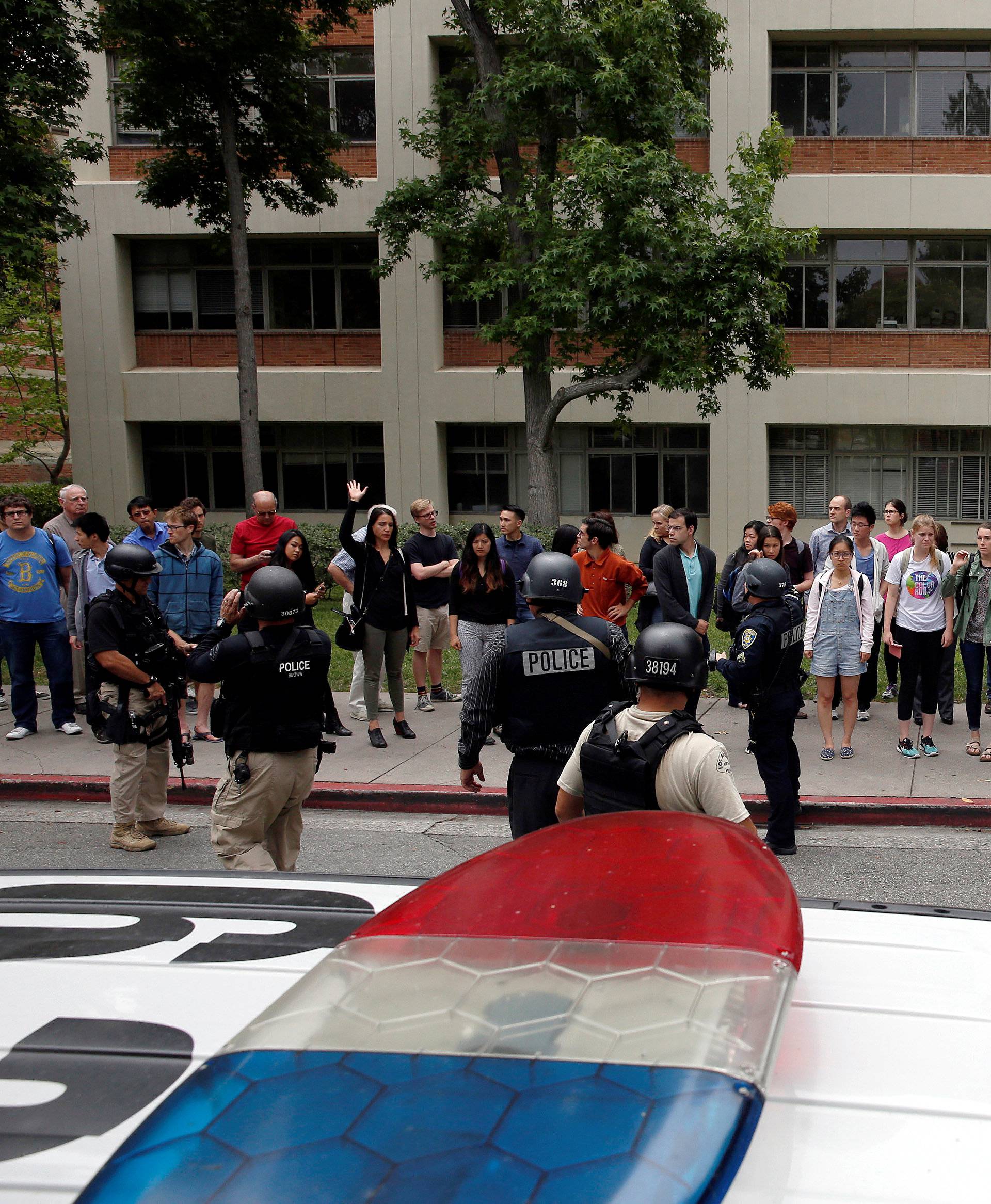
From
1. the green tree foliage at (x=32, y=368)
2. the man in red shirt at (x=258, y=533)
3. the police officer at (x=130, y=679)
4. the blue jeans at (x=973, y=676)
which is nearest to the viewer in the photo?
the police officer at (x=130, y=679)

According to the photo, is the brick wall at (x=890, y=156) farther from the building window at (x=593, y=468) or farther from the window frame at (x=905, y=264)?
the building window at (x=593, y=468)

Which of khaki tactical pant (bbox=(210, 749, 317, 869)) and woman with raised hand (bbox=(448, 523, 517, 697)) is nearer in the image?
khaki tactical pant (bbox=(210, 749, 317, 869))

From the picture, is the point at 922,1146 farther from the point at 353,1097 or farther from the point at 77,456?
the point at 77,456

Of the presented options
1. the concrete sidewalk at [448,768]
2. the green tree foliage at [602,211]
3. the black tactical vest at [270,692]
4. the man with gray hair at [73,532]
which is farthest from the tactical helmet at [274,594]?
the green tree foliage at [602,211]

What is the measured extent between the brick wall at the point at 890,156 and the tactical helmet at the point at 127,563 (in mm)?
21360

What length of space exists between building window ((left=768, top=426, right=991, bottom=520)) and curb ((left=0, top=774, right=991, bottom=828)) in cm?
1809

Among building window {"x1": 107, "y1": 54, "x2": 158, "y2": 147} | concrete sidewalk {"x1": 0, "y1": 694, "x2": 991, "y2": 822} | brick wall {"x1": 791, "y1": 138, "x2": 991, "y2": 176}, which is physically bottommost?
concrete sidewalk {"x1": 0, "y1": 694, "x2": 991, "y2": 822}

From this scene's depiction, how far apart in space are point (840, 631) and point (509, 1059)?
7693 mm

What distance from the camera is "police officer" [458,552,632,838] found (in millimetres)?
4949

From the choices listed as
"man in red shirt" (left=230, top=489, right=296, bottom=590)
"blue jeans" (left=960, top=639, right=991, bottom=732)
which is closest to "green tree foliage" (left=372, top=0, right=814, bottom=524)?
"man in red shirt" (left=230, top=489, right=296, bottom=590)

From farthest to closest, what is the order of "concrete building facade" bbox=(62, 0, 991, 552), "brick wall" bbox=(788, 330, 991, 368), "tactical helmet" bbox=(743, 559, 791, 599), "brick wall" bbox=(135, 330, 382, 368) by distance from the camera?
"brick wall" bbox=(135, 330, 382, 368) → "brick wall" bbox=(788, 330, 991, 368) → "concrete building facade" bbox=(62, 0, 991, 552) → "tactical helmet" bbox=(743, 559, 791, 599)

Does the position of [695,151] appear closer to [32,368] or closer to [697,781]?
[32,368]

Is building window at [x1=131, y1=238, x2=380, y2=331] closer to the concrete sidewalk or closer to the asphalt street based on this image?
the concrete sidewalk

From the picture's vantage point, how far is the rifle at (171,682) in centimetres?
691
